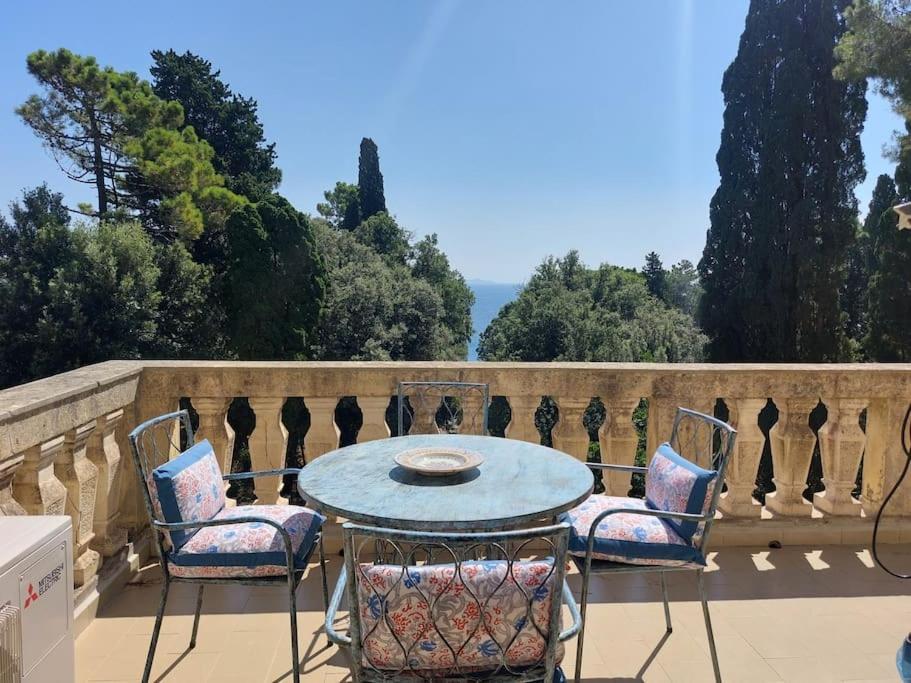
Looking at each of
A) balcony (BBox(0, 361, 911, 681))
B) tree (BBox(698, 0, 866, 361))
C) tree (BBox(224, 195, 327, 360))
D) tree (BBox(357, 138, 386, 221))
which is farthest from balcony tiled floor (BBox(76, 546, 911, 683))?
tree (BBox(357, 138, 386, 221))

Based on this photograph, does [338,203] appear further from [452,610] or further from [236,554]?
[452,610]

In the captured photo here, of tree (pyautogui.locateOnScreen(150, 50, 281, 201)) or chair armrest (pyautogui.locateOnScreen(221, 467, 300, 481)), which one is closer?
chair armrest (pyautogui.locateOnScreen(221, 467, 300, 481))

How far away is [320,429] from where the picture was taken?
114 inches

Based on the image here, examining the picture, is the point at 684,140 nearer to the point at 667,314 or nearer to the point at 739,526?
the point at 667,314

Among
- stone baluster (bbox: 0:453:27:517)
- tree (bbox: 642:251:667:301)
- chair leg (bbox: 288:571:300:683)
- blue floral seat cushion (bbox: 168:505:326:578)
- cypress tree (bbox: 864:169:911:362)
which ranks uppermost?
tree (bbox: 642:251:667:301)

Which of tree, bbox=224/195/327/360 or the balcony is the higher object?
tree, bbox=224/195/327/360

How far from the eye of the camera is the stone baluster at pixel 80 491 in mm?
2291

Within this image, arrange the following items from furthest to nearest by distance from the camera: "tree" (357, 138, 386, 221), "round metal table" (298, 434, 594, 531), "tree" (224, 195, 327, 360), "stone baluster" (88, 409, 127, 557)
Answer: "tree" (357, 138, 386, 221), "tree" (224, 195, 327, 360), "stone baluster" (88, 409, 127, 557), "round metal table" (298, 434, 594, 531)

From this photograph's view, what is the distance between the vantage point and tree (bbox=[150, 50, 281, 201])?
68.8 ft

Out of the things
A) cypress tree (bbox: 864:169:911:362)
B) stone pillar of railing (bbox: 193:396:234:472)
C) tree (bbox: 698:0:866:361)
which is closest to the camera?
stone pillar of railing (bbox: 193:396:234:472)

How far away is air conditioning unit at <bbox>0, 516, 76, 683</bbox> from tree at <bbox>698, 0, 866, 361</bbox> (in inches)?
618

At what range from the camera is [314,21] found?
1535cm

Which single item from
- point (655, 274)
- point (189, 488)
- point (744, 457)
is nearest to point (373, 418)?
point (189, 488)

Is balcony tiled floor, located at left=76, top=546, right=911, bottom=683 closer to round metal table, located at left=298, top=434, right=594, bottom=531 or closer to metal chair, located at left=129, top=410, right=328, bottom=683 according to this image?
metal chair, located at left=129, top=410, right=328, bottom=683
